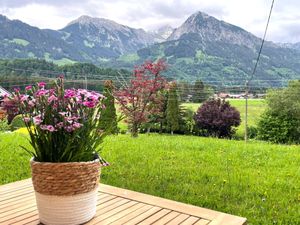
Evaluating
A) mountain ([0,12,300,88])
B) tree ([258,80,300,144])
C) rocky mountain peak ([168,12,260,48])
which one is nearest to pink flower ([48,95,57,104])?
tree ([258,80,300,144])

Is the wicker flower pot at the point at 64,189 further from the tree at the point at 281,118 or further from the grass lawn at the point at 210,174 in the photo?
the tree at the point at 281,118

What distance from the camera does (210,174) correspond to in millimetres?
3107

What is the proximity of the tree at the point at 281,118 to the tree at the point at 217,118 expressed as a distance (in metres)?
1.85

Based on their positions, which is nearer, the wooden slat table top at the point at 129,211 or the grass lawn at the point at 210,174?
the wooden slat table top at the point at 129,211

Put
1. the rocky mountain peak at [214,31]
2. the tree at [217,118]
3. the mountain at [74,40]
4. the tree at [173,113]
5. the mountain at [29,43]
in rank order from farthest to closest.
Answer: the rocky mountain peak at [214,31] < the mountain at [74,40] < the mountain at [29,43] < the tree at [173,113] < the tree at [217,118]

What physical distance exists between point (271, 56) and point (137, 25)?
107 m

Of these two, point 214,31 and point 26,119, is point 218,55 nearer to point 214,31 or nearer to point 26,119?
point 214,31

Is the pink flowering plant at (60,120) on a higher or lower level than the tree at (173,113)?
higher

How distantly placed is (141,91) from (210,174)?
31.1 ft

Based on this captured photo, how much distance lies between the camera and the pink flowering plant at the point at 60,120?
1354mm

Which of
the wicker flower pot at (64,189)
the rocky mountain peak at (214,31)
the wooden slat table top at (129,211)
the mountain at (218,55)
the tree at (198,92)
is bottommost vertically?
the tree at (198,92)

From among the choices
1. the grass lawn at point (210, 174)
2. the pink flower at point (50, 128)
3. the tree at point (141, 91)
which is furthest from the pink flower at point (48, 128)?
the tree at point (141, 91)

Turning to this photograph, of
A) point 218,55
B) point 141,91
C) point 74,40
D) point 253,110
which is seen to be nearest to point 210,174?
point 141,91

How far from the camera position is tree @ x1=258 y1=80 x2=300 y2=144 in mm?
20703
